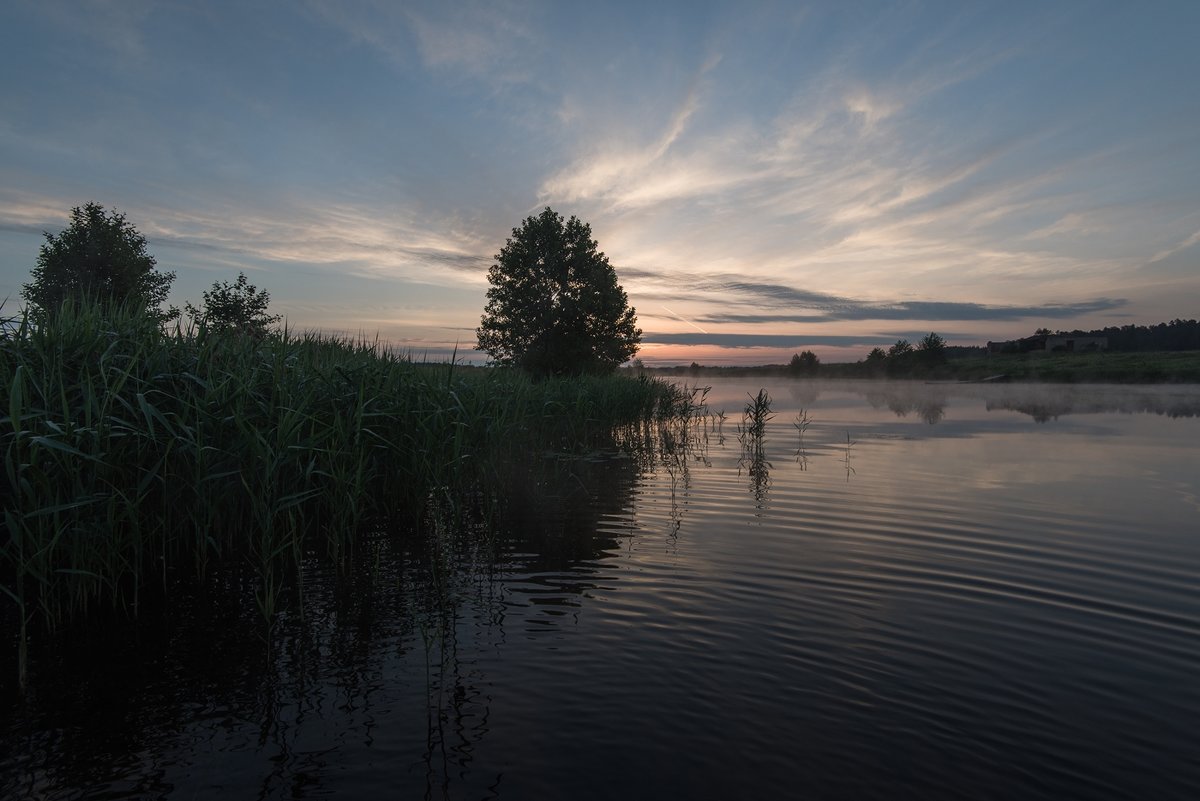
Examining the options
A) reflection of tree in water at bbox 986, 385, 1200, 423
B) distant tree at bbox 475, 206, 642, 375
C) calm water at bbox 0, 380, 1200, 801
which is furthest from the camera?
distant tree at bbox 475, 206, 642, 375

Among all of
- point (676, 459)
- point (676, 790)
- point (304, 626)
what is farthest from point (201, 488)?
point (676, 459)

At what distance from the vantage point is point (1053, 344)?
108 m

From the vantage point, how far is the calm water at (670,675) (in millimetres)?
4594

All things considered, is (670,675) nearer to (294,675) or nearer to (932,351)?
(294,675)

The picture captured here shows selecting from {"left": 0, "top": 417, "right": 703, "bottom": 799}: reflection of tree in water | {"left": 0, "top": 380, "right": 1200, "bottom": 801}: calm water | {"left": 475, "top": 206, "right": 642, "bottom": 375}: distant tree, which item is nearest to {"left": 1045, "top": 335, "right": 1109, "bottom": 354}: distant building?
{"left": 475, "top": 206, "right": 642, "bottom": 375}: distant tree

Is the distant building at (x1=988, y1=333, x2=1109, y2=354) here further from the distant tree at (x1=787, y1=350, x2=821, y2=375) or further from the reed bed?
the reed bed

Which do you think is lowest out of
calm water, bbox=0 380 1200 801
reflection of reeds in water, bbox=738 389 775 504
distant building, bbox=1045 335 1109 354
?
calm water, bbox=0 380 1200 801

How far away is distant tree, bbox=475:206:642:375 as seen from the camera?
49.7 m

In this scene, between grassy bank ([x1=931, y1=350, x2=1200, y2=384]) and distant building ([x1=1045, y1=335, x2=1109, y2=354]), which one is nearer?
grassy bank ([x1=931, y1=350, x2=1200, y2=384])

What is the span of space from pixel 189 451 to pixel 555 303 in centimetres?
4310

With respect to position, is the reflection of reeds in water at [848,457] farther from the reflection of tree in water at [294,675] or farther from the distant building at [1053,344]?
the distant building at [1053,344]

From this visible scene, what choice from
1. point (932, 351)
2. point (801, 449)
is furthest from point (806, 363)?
point (801, 449)

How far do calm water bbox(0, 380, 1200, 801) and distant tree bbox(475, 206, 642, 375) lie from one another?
3831 cm

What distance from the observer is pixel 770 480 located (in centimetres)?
1712
